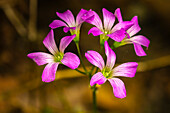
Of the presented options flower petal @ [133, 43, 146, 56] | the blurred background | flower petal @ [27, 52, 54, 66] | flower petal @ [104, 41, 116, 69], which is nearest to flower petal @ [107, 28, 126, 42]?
flower petal @ [104, 41, 116, 69]

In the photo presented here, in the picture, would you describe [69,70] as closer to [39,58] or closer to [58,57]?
[58,57]

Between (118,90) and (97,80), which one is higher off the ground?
(97,80)

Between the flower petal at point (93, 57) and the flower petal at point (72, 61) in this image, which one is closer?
the flower petal at point (72, 61)

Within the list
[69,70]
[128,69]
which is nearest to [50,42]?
[128,69]

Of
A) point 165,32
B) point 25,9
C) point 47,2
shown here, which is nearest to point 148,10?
point 165,32

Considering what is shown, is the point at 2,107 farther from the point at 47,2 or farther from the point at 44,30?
the point at 47,2

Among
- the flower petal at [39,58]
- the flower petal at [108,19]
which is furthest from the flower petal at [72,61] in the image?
the flower petal at [108,19]

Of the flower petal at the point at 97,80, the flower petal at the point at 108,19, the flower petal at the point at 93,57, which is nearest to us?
the flower petal at the point at 97,80

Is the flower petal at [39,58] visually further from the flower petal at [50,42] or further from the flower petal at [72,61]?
the flower petal at [72,61]

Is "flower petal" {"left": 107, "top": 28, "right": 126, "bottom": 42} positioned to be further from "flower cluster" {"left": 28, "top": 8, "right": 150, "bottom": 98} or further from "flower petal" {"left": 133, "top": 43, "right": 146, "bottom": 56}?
"flower petal" {"left": 133, "top": 43, "right": 146, "bottom": 56}
